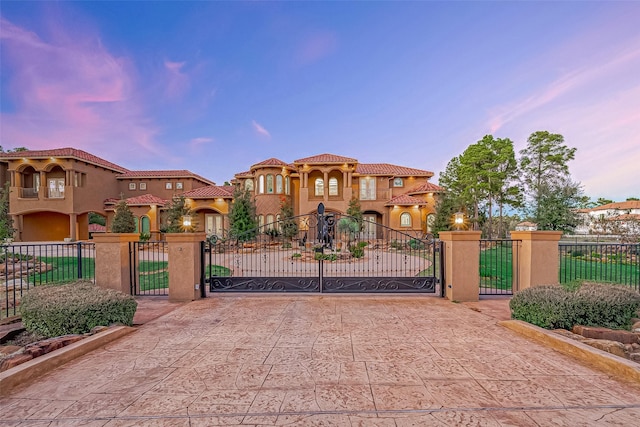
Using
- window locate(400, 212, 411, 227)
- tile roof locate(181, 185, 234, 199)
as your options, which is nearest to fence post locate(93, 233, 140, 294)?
tile roof locate(181, 185, 234, 199)

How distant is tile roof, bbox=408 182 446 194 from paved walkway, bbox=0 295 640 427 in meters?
23.4

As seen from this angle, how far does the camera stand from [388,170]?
28.7 m

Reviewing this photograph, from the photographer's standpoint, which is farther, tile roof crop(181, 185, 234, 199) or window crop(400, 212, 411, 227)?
tile roof crop(181, 185, 234, 199)

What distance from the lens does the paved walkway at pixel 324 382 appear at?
2.40 m

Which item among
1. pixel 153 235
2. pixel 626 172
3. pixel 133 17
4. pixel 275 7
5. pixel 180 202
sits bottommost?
pixel 153 235

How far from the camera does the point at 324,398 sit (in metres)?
2.65

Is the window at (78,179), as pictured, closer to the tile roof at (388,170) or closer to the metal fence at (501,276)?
the tile roof at (388,170)

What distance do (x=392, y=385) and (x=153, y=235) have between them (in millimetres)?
29356

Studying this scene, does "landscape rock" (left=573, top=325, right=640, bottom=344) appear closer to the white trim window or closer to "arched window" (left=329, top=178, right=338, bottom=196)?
"arched window" (left=329, top=178, right=338, bottom=196)

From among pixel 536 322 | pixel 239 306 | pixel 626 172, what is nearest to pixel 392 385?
pixel 536 322

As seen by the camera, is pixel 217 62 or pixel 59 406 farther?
A: pixel 217 62

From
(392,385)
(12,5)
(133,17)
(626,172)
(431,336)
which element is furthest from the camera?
(626,172)

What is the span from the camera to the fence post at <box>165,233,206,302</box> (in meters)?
6.49

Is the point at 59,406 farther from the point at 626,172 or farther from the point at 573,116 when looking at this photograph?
the point at 626,172
